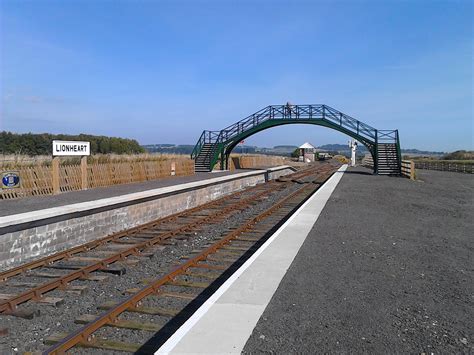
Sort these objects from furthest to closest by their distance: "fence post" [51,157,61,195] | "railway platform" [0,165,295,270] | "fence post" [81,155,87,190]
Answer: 1. "fence post" [81,155,87,190]
2. "fence post" [51,157,61,195]
3. "railway platform" [0,165,295,270]

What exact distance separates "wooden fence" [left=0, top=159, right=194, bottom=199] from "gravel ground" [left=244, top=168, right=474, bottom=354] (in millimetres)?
11457

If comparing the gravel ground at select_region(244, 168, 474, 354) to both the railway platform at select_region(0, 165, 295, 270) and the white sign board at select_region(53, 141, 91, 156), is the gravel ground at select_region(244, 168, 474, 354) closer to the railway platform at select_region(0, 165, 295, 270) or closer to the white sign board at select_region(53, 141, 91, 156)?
the railway platform at select_region(0, 165, 295, 270)

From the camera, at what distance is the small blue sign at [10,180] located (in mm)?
15469

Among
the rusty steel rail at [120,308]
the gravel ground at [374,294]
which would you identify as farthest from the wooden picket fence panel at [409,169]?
the rusty steel rail at [120,308]

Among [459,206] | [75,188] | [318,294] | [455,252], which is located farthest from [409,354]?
[75,188]

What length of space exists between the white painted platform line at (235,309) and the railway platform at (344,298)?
12 millimetres

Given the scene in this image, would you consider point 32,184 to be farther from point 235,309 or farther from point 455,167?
point 455,167

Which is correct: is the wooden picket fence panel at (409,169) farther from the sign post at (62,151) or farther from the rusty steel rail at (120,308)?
the rusty steel rail at (120,308)

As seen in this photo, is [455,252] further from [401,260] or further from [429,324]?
[429,324]

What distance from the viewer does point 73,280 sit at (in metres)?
7.65

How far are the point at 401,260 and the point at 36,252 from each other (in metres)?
7.74

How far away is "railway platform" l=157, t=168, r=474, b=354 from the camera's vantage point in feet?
14.3

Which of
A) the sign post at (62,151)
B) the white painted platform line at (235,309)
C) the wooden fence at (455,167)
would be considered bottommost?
the white painted platform line at (235,309)

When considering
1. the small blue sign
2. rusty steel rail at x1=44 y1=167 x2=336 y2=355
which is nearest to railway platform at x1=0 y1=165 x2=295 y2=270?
the small blue sign
